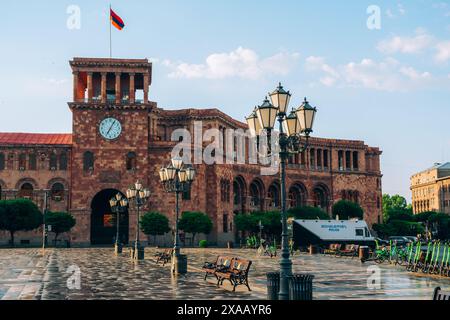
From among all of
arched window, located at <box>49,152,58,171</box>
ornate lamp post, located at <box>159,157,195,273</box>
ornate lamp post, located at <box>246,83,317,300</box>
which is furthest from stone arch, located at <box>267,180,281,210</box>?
ornate lamp post, located at <box>246,83,317,300</box>

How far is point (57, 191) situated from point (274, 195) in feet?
97.0

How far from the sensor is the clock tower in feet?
183

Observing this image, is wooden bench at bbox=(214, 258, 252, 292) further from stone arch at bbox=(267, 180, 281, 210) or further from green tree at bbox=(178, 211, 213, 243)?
stone arch at bbox=(267, 180, 281, 210)

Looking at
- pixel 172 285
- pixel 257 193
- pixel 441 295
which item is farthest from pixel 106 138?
pixel 441 295

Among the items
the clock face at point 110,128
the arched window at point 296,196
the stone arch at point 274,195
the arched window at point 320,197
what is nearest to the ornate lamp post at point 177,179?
the clock face at point 110,128

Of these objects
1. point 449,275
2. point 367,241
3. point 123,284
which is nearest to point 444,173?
point 367,241

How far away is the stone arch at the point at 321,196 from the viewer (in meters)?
76.3

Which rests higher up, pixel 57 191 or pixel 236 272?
pixel 57 191

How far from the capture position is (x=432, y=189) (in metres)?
109

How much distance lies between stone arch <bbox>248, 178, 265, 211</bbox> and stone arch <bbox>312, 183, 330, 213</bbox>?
10220 millimetres

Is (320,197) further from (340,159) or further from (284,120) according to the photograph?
(284,120)

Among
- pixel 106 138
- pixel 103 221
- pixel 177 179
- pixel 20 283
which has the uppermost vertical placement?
pixel 106 138

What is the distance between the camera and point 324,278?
20297 millimetres

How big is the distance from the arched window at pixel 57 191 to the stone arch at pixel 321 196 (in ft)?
118
